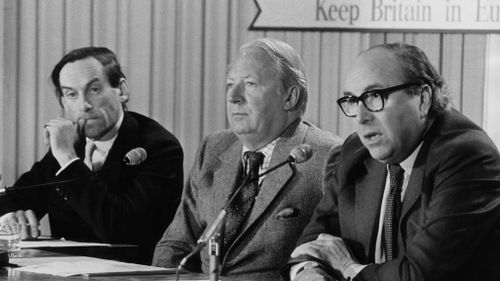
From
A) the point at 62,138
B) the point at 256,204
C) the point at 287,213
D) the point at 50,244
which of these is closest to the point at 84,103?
the point at 62,138

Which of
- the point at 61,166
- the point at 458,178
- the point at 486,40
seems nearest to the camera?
the point at 458,178

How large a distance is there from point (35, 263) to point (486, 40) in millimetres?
2601

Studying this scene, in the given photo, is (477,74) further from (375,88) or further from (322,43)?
(375,88)

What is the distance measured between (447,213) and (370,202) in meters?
0.33

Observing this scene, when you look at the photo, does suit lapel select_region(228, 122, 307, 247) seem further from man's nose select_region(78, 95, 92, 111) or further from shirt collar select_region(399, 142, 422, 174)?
man's nose select_region(78, 95, 92, 111)

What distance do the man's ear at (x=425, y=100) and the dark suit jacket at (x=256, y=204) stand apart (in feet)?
2.26

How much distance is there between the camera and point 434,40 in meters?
4.76

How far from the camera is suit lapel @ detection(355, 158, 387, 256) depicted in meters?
2.84

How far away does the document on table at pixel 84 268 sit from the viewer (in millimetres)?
2834

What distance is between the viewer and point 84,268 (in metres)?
2.92

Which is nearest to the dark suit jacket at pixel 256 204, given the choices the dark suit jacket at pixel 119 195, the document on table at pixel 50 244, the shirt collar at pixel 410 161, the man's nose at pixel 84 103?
the document on table at pixel 50 244

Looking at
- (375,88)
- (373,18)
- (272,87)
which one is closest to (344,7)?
(373,18)

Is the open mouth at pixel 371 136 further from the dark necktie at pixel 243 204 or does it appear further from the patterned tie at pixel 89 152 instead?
the patterned tie at pixel 89 152

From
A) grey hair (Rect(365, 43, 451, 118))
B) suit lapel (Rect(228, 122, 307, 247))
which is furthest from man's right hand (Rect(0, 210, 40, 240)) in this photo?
grey hair (Rect(365, 43, 451, 118))
